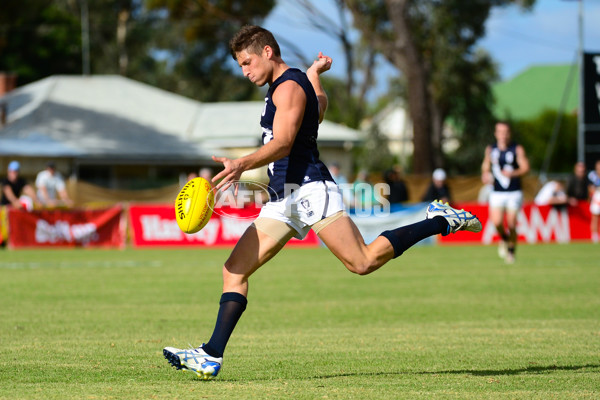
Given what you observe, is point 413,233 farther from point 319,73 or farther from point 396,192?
point 396,192

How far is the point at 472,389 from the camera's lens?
604cm

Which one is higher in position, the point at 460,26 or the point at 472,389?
the point at 460,26

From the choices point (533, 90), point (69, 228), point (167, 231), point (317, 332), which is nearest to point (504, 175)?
point (317, 332)

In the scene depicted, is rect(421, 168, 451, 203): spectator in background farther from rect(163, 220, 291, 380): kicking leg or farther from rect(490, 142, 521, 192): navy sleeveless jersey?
rect(163, 220, 291, 380): kicking leg

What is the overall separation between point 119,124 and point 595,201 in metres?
27.5

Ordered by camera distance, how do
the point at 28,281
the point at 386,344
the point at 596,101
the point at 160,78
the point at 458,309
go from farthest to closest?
the point at 160,78, the point at 596,101, the point at 28,281, the point at 458,309, the point at 386,344

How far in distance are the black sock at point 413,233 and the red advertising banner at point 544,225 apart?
1780 centimetres

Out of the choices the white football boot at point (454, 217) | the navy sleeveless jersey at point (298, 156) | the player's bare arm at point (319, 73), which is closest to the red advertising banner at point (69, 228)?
the player's bare arm at point (319, 73)

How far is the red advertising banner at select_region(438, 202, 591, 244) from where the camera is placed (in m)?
24.5

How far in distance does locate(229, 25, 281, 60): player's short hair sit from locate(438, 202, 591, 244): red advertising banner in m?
18.6

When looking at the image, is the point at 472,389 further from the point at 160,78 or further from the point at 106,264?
the point at 160,78

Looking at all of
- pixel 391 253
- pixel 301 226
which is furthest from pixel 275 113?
pixel 391 253

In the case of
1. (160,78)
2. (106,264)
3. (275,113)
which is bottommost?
(106,264)

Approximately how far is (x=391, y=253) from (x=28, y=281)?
31.2 ft
